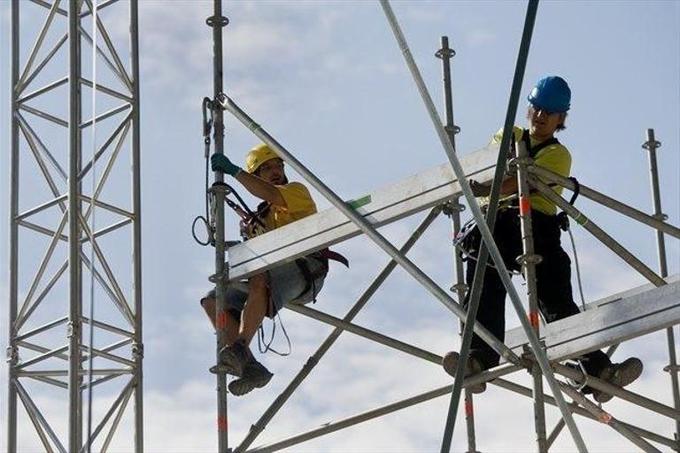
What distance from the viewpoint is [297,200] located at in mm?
11602

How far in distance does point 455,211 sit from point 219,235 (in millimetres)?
1706

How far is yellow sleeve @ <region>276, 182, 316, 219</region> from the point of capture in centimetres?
1156

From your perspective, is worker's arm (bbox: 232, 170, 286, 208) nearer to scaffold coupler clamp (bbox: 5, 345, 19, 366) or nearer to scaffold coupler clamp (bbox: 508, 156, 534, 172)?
scaffold coupler clamp (bbox: 508, 156, 534, 172)

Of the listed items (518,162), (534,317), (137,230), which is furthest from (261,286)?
(137,230)

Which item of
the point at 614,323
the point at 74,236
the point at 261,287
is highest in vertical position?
the point at 74,236

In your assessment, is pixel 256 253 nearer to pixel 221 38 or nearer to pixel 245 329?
pixel 245 329

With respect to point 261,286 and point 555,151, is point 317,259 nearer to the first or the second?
point 261,286

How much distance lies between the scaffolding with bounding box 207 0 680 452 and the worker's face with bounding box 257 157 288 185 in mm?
504

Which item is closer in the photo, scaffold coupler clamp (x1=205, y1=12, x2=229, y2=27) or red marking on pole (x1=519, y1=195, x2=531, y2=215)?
red marking on pole (x1=519, y1=195, x2=531, y2=215)

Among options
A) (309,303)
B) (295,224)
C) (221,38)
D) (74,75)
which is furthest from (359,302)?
(74,75)

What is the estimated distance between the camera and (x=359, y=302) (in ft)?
38.6

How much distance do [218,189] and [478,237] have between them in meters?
1.63

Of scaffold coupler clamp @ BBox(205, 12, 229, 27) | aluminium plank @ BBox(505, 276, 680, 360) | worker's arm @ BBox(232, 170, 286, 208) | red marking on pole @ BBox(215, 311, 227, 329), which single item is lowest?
aluminium plank @ BBox(505, 276, 680, 360)

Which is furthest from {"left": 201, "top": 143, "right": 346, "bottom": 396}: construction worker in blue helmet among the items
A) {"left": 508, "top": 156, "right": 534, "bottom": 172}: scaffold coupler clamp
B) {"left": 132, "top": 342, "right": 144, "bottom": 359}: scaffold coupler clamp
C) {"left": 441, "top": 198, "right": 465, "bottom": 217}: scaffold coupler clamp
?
{"left": 132, "top": 342, "right": 144, "bottom": 359}: scaffold coupler clamp
